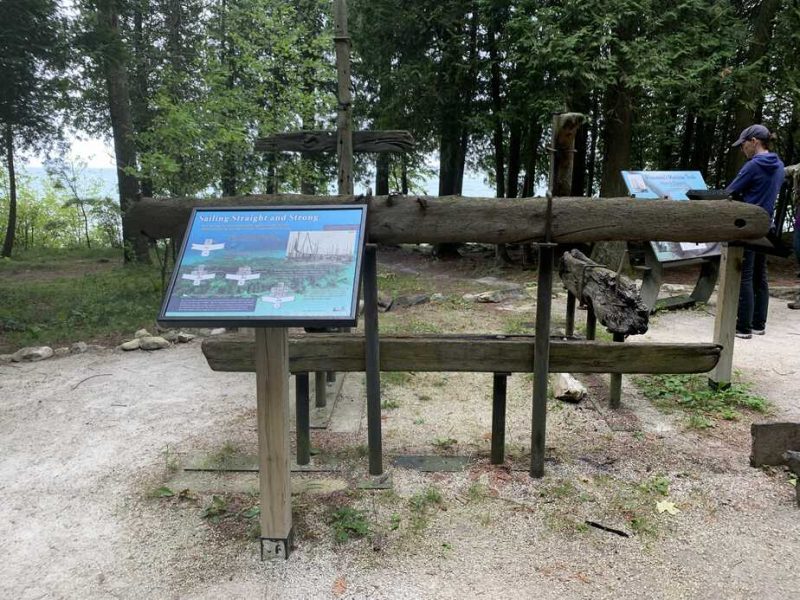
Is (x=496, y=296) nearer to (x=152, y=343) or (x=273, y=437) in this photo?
(x=152, y=343)

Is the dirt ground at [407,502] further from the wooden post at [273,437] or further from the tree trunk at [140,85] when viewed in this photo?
the tree trunk at [140,85]

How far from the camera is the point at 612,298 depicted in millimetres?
4156

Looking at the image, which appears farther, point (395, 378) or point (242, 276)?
point (395, 378)

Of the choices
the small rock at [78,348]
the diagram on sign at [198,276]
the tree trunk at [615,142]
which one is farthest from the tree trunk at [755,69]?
the small rock at [78,348]

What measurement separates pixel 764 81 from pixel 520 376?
8.88m

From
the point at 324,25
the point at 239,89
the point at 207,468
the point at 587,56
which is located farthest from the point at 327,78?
the point at 207,468

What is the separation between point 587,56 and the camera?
986 cm

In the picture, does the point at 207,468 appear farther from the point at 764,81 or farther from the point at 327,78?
the point at 764,81

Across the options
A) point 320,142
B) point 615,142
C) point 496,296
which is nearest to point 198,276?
point 320,142

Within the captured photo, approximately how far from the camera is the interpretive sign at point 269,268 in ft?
7.63

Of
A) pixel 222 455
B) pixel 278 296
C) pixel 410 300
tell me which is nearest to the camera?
pixel 278 296

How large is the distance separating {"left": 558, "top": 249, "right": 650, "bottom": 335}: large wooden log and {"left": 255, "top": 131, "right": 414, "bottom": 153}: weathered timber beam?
1.80 meters

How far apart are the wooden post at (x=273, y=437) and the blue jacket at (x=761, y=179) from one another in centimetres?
452

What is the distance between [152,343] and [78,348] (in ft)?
2.70
